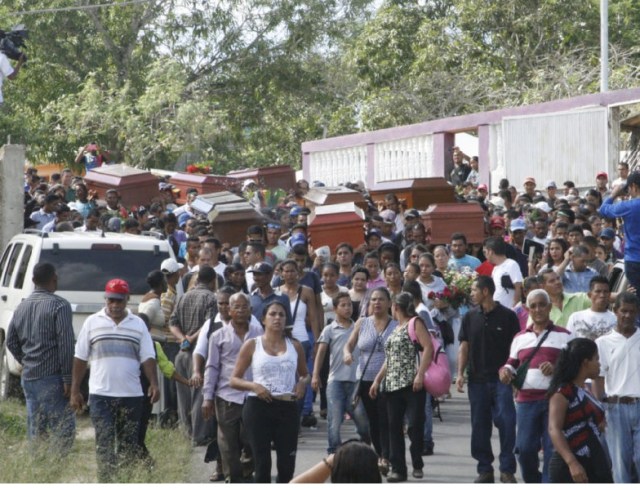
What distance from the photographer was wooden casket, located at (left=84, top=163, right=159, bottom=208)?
24.5 meters

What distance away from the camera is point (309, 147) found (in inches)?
1336

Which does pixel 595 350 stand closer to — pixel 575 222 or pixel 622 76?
pixel 575 222

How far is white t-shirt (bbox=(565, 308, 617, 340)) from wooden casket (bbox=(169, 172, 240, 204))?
1520 cm

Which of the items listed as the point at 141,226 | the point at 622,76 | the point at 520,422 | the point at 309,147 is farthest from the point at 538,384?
the point at 622,76

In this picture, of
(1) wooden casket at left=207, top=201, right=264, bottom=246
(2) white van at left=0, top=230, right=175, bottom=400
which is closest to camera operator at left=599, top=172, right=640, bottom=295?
(2) white van at left=0, top=230, right=175, bottom=400

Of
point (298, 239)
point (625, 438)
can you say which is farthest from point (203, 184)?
point (625, 438)

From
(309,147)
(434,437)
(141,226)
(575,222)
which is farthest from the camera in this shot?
(309,147)

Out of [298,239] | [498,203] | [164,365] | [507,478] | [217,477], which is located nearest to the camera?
[507,478]

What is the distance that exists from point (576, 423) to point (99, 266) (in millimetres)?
7326

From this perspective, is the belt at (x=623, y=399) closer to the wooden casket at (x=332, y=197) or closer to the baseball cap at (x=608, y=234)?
the baseball cap at (x=608, y=234)

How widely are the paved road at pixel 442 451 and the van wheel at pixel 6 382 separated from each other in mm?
3264

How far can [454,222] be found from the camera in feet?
63.4

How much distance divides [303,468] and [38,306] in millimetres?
2582

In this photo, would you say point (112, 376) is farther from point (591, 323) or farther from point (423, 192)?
point (423, 192)
